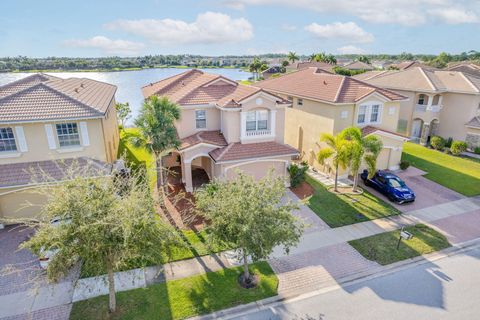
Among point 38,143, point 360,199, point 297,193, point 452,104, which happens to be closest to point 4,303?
point 38,143

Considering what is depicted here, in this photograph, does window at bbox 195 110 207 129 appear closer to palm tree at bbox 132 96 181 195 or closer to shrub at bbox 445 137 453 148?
palm tree at bbox 132 96 181 195

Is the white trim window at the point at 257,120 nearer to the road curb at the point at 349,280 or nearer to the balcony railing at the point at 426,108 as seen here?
the road curb at the point at 349,280

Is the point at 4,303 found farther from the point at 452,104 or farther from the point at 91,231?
the point at 452,104

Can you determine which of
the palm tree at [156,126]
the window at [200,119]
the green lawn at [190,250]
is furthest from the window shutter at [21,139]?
the window at [200,119]

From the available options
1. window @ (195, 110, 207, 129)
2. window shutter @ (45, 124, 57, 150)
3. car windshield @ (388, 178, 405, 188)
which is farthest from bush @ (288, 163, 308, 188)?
window shutter @ (45, 124, 57, 150)

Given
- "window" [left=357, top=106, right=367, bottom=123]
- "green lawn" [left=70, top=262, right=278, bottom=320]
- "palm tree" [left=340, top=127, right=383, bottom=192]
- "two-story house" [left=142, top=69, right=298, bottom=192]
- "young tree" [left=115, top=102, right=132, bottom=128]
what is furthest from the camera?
"young tree" [left=115, top=102, right=132, bottom=128]
